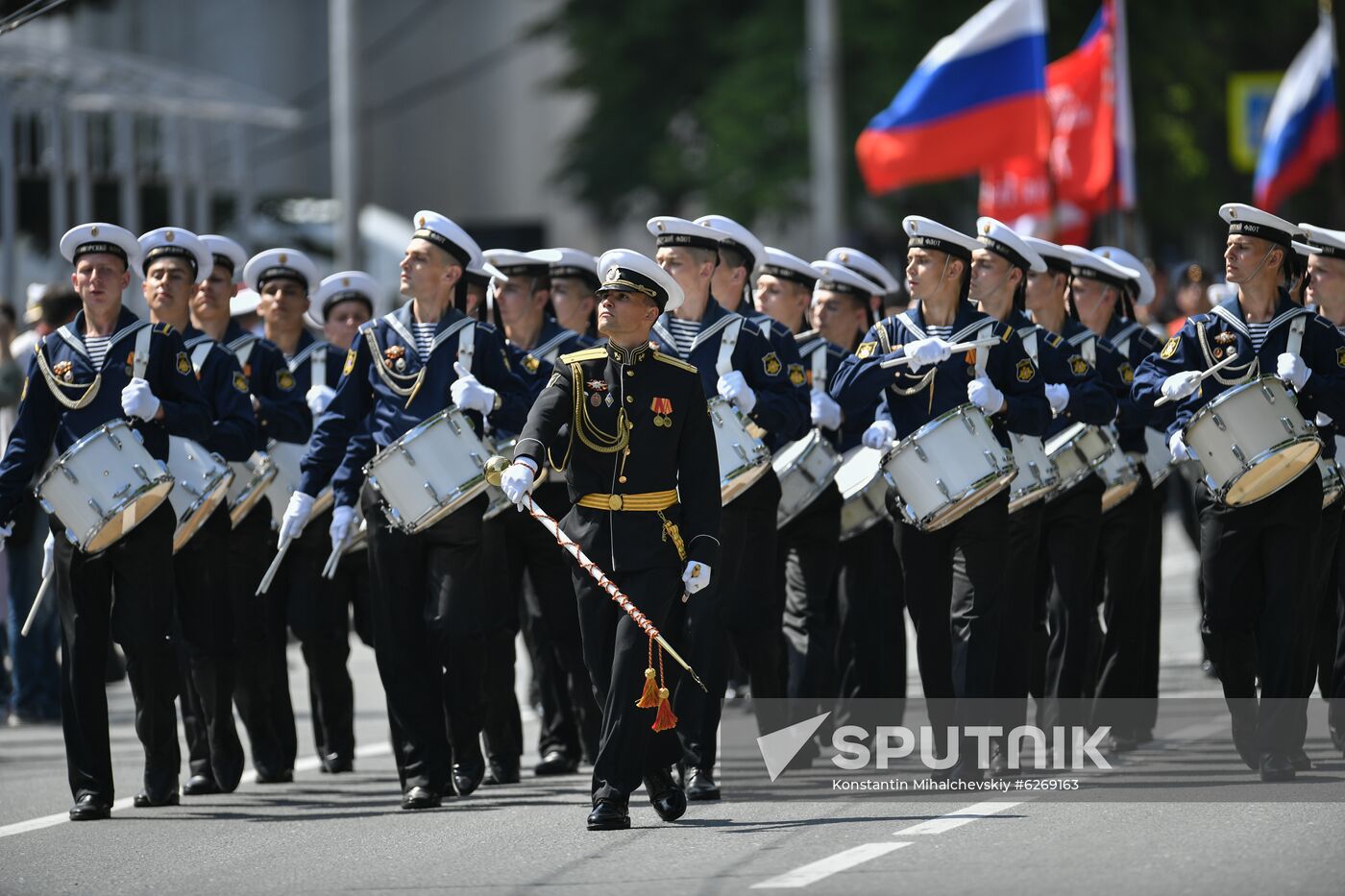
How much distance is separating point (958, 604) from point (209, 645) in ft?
10.7

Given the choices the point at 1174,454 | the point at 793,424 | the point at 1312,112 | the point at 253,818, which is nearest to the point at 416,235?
the point at 793,424

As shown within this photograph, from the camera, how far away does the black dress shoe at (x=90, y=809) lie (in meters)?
10.2

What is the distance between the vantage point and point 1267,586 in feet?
33.1

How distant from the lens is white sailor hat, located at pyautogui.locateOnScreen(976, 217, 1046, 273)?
1050cm

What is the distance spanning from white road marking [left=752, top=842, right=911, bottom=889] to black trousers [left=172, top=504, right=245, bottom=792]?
11.3 feet

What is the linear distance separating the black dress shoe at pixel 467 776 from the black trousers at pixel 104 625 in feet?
4.23

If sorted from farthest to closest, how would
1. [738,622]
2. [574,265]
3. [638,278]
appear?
[574,265] < [738,622] < [638,278]

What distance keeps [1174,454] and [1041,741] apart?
5.76 ft

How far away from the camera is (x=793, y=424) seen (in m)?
10.6

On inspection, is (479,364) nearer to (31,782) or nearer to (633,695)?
(633,695)

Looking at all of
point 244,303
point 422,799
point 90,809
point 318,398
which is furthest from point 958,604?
point 244,303

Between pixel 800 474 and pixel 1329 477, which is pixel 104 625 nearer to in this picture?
pixel 800 474

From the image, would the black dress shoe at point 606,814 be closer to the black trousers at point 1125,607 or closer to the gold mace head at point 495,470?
the gold mace head at point 495,470

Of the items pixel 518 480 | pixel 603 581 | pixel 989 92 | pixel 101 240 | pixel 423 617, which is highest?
pixel 989 92
